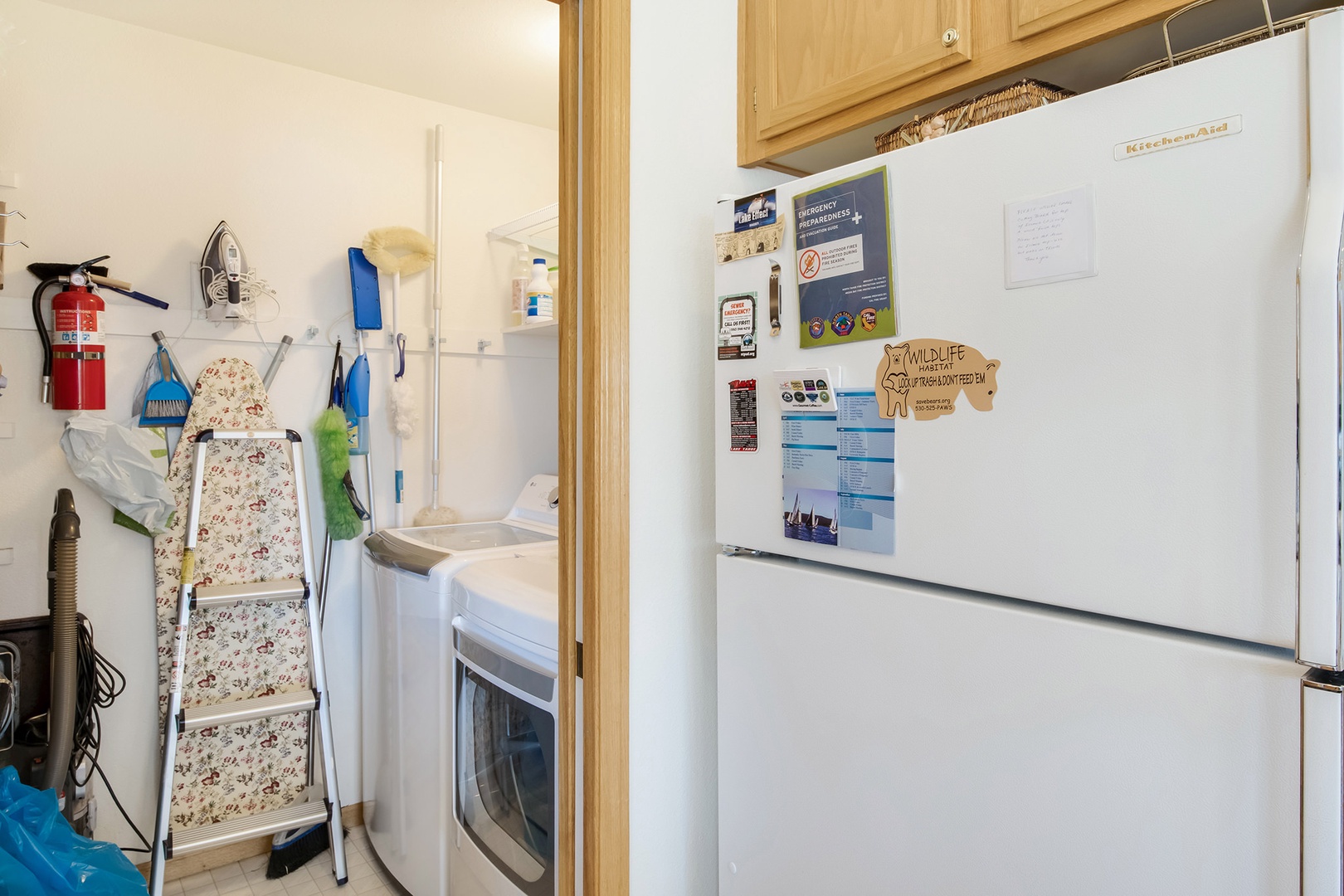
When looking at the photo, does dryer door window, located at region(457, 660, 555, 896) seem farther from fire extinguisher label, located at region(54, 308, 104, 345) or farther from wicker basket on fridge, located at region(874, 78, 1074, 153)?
fire extinguisher label, located at region(54, 308, 104, 345)

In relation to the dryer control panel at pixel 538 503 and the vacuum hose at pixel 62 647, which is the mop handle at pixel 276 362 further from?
the dryer control panel at pixel 538 503

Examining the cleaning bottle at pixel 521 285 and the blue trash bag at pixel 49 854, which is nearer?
the blue trash bag at pixel 49 854

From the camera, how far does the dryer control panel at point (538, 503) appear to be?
2645 millimetres

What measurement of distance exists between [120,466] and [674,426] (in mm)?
1718

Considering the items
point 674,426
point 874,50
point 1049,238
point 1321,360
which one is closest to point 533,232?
point 674,426

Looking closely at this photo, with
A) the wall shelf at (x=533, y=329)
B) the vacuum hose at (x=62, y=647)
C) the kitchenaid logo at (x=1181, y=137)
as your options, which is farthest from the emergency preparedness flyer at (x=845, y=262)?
the vacuum hose at (x=62, y=647)

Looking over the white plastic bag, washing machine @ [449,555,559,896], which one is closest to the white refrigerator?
washing machine @ [449,555,559,896]

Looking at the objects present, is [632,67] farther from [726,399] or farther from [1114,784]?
[1114,784]

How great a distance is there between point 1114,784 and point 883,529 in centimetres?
34

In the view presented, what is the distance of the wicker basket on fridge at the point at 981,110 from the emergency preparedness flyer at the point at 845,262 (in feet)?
0.44

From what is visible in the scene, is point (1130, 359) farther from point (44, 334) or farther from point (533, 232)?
point (44, 334)

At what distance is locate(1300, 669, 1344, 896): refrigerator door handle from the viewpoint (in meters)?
0.58

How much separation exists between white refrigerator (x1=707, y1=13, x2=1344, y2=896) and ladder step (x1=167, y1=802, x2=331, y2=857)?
5.54 ft

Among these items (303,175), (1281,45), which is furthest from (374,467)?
(1281,45)
